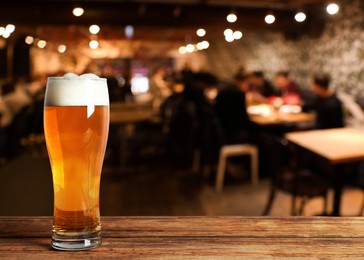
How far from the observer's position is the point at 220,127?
522 cm

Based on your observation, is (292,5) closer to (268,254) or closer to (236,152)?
(236,152)

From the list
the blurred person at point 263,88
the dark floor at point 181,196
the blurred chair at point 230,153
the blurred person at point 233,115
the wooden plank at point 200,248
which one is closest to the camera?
the wooden plank at point 200,248

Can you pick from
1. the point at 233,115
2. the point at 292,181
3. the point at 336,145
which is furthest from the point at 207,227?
the point at 233,115

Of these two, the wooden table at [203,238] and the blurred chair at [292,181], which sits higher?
the wooden table at [203,238]

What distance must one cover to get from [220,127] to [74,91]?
458 centimetres

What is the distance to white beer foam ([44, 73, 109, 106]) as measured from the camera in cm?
68

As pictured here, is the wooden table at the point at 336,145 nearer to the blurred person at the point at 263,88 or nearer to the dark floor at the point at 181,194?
the dark floor at the point at 181,194

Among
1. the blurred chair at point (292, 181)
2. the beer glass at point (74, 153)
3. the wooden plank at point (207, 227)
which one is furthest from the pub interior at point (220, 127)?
the beer glass at point (74, 153)

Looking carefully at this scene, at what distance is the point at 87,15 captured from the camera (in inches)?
324

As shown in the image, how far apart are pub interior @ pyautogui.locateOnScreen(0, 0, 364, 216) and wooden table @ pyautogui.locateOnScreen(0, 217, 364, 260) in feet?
1.90

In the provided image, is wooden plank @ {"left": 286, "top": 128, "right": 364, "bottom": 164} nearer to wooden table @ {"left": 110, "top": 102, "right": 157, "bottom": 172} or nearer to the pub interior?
the pub interior

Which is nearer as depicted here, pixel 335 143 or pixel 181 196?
pixel 335 143

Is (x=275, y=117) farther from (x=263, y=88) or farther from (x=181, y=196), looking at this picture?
(x=263, y=88)

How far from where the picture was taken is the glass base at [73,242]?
25.7 inches
